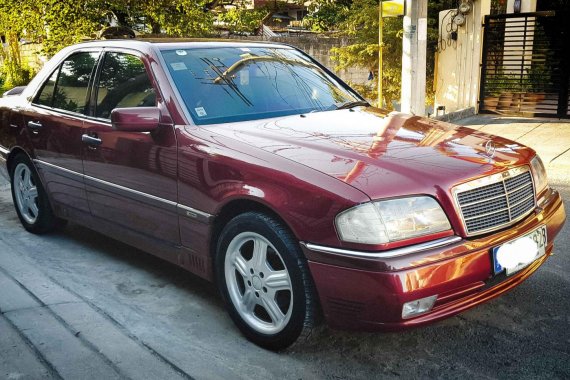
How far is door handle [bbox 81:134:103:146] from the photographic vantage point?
13.0 feet

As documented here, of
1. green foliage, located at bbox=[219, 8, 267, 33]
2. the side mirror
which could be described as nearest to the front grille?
the side mirror

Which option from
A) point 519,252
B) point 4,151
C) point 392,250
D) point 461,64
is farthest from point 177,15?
point 392,250

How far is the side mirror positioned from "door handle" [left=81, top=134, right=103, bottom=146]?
60 cm

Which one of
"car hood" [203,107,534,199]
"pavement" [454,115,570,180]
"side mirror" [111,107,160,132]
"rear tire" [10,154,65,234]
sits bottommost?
"pavement" [454,115,570,180]

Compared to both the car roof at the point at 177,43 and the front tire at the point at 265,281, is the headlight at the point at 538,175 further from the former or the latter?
the car roof at the point at 177,43

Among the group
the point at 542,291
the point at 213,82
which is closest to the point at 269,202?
the point at 213,82

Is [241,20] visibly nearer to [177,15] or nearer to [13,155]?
[177,15]

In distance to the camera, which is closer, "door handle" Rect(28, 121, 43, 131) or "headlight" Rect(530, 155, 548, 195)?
"headlight" Rect(530, 155, 548, 195)

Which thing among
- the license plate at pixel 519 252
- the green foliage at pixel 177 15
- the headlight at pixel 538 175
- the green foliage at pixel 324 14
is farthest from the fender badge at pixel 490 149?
the green foliage at pixel 324 14

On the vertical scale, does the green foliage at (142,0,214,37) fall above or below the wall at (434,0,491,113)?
above

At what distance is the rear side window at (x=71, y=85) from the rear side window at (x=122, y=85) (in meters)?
0.20

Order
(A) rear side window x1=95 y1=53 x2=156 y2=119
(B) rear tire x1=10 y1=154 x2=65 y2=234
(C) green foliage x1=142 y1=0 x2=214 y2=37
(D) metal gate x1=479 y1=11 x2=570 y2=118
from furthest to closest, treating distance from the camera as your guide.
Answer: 1. (C) green foliage x1=142 y1=0 x2=214 y2=37
2. (D) metal gate x1=479 y1=11 x2=570 y2=118
3. (B) rear tire x1=10 y1=154 x2=65 y2=234
4. (A) rear side window x1=95 y1=53 x2=156 y2=119

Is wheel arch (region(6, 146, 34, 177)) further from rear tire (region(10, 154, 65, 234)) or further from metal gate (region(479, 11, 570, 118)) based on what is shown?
metal gate (region(479, 11, 570, 118))

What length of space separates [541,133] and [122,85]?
6665 mm
